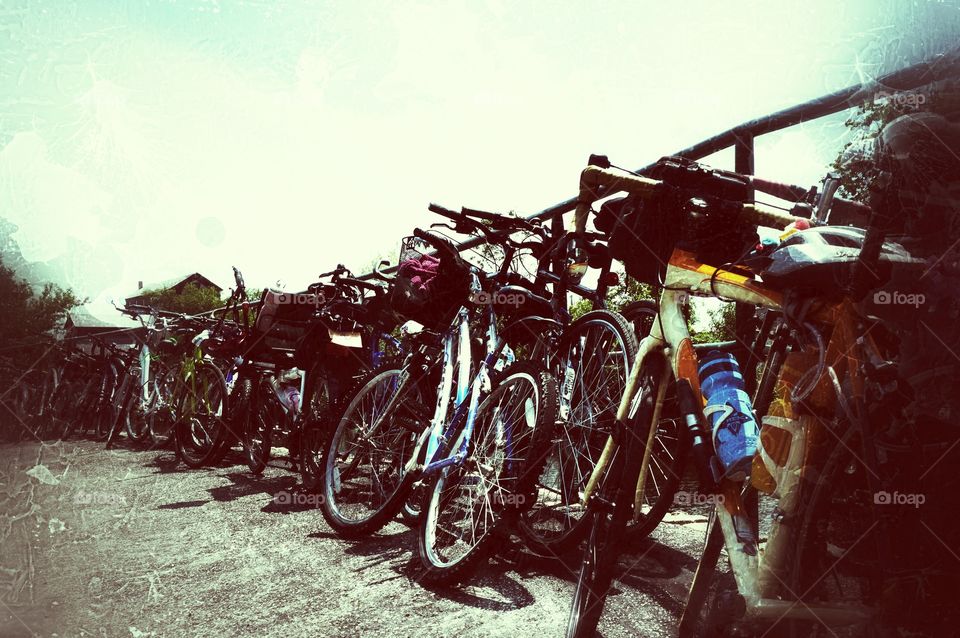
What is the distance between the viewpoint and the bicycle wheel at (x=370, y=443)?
10.4 feet

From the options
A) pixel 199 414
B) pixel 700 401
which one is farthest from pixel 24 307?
pixel 199 414

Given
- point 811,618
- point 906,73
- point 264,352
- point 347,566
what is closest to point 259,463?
point 264,352

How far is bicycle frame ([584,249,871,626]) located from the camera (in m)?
1.21

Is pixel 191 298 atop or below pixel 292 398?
atop

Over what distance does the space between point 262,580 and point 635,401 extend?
1691 mm

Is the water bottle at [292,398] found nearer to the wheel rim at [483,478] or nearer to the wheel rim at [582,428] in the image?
the wheel rim at [483,478]

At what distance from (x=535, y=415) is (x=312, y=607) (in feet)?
3.54

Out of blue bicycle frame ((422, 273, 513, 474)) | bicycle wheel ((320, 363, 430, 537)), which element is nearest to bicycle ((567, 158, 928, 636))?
blue bicycle frame ((422, 273, 513, 474))

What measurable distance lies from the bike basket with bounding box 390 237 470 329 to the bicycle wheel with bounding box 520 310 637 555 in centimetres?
62

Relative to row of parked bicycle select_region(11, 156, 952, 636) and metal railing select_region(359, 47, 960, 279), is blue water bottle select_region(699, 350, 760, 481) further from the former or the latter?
metal railing select_region(359, 47, 960, 279)

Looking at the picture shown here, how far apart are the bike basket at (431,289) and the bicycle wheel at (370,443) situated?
0.37 metres

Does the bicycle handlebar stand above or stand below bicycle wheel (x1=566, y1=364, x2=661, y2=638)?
above

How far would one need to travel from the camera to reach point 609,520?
5.69 feet

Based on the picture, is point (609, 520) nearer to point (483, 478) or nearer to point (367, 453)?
point (483, 478)
